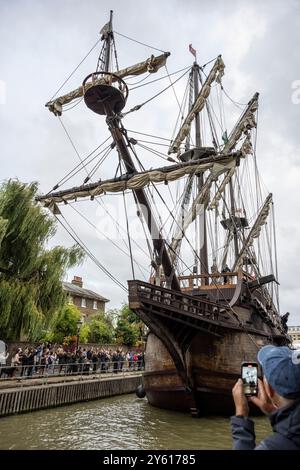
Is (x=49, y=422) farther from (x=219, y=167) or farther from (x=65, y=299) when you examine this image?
(x=219, y=167)

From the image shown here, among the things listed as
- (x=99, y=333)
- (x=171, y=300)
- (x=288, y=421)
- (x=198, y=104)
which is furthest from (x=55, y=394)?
(x=99, y=333)

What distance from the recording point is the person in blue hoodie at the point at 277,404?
162cm

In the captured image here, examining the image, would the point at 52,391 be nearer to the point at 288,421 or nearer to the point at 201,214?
the point at 201,214

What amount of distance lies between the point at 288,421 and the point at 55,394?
15.2 m

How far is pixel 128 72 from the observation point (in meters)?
15.2

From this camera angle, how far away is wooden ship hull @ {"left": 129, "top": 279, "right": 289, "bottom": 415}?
1179cm

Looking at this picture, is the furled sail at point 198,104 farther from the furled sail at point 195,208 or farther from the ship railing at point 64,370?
the ship railing at point 64,370

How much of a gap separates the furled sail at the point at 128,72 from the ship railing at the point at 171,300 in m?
7.64

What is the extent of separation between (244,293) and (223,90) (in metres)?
17.8

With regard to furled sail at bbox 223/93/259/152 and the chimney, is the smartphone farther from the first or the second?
the chimney

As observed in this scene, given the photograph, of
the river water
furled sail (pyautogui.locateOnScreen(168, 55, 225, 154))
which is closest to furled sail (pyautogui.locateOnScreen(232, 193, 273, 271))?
furled sail (pyautogui.locateOnScreen(168, 55, 225, 154))

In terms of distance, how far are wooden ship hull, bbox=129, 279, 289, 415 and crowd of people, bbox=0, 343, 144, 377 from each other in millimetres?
5937

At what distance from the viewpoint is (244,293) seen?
47.9ft
